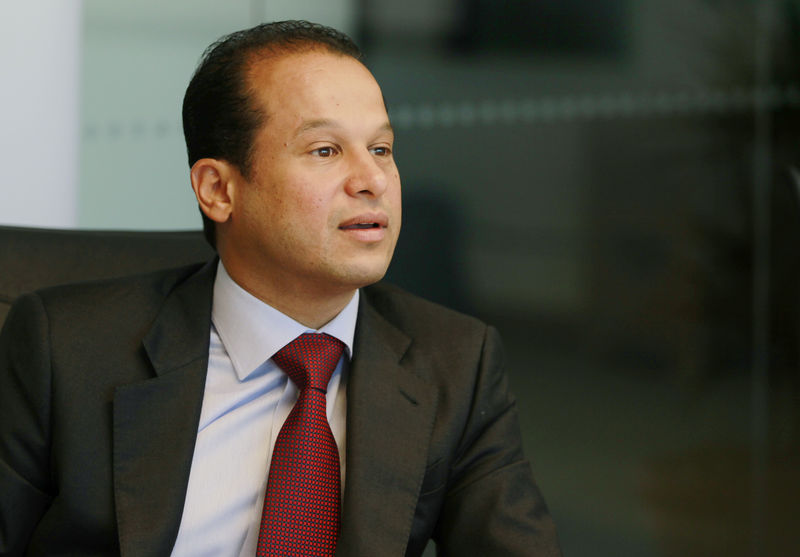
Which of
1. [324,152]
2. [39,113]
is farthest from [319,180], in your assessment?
[39,113]

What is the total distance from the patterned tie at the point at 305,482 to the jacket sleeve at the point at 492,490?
18cm

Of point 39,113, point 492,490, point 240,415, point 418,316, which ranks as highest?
point 39,113

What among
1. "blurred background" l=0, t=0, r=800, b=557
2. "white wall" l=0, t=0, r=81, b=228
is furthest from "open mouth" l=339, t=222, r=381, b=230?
"blurred background" l=0, t=0, r=800, b=557

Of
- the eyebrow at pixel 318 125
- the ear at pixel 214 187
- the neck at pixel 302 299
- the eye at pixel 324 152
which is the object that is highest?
the eyebrow at pixel 318 125

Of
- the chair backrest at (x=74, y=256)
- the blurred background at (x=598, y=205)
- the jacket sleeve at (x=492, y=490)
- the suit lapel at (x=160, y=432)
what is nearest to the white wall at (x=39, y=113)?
the blurred background at (x=598, y=205)

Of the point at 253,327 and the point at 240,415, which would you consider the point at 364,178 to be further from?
the point at 240,415

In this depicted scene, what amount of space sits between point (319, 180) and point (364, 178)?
0.20 ft

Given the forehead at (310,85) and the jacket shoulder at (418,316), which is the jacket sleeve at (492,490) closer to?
the jacket shoulder at (418,316)

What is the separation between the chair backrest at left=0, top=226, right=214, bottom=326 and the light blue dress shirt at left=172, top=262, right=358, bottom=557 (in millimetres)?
233

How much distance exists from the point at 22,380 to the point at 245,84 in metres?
0.51

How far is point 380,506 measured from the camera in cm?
130

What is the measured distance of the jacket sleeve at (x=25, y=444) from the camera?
50.4 inches

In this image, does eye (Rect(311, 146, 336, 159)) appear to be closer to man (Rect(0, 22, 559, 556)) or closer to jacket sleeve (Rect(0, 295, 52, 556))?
man (Rect(0, 22, 559, 556))

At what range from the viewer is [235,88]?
4.71 feet
